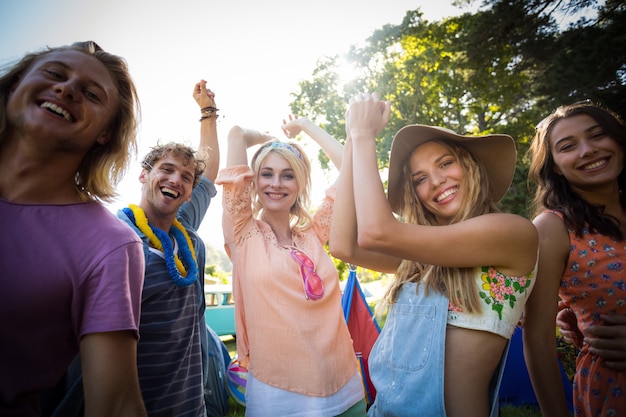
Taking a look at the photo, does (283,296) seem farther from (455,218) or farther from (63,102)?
(63,102)

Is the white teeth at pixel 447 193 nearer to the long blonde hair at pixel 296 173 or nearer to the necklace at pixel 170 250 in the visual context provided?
the long blonde hair at pixel 296 173

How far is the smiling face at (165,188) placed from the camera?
2.40 metres

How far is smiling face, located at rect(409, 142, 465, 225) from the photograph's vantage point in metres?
1.59

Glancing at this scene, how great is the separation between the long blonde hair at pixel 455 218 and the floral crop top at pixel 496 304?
3 cm

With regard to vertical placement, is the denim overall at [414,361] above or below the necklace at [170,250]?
below

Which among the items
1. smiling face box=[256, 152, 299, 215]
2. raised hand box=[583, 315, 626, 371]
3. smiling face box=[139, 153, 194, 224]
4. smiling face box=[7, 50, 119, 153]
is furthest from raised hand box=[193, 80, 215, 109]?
raised hand box=[583, 315, 626, 371]

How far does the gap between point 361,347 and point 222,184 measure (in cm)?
264

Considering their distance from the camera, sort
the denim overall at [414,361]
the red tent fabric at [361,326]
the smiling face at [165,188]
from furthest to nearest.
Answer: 1. the red tent fabric at [361,326]
2. the smiling face at [165,188]
3. the denim overall at [414,361]

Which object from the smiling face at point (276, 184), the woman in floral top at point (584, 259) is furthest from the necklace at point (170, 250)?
the woman in floral top at point (584, 259)

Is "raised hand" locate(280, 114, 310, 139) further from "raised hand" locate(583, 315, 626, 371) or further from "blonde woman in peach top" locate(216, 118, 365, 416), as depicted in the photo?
"raised hand" locate(583, 315, 626, 371)

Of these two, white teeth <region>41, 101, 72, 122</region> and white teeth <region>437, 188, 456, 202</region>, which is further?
white teeth <region>437, 188, 456, 202</region>

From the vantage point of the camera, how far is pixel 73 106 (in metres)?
1.37

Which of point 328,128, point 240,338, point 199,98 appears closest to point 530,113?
point 328,128

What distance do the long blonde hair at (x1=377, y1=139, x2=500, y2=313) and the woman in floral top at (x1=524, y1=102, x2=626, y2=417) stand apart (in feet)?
1.82
